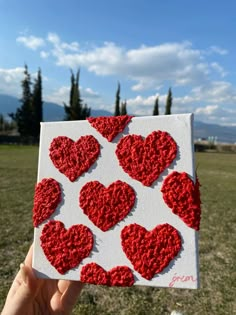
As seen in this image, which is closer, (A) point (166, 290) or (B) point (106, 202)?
(B) point (106, 202)

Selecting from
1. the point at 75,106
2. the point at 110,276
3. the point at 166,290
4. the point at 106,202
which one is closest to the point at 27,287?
the point at 110,276

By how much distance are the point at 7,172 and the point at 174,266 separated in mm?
12111

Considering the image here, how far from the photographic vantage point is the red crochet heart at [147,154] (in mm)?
1554

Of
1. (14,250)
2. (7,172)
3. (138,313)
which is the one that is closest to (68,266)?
(138,313)

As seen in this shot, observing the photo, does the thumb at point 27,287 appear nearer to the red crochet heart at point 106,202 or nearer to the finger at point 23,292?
the finger at point 23,292

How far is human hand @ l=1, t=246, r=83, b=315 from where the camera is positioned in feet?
5.01

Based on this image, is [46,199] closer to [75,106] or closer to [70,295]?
[70,295]

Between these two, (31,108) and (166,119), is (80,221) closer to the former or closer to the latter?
(166,119)

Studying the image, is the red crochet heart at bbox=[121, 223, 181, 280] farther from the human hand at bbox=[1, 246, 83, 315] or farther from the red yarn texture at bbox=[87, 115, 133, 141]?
the red yarn texture at bbox=[87, 115, 133, 141]

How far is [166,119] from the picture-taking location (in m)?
1.56

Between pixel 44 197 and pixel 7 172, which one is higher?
pixel 44 197

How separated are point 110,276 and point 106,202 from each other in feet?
1.10

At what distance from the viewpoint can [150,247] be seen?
1544mm
